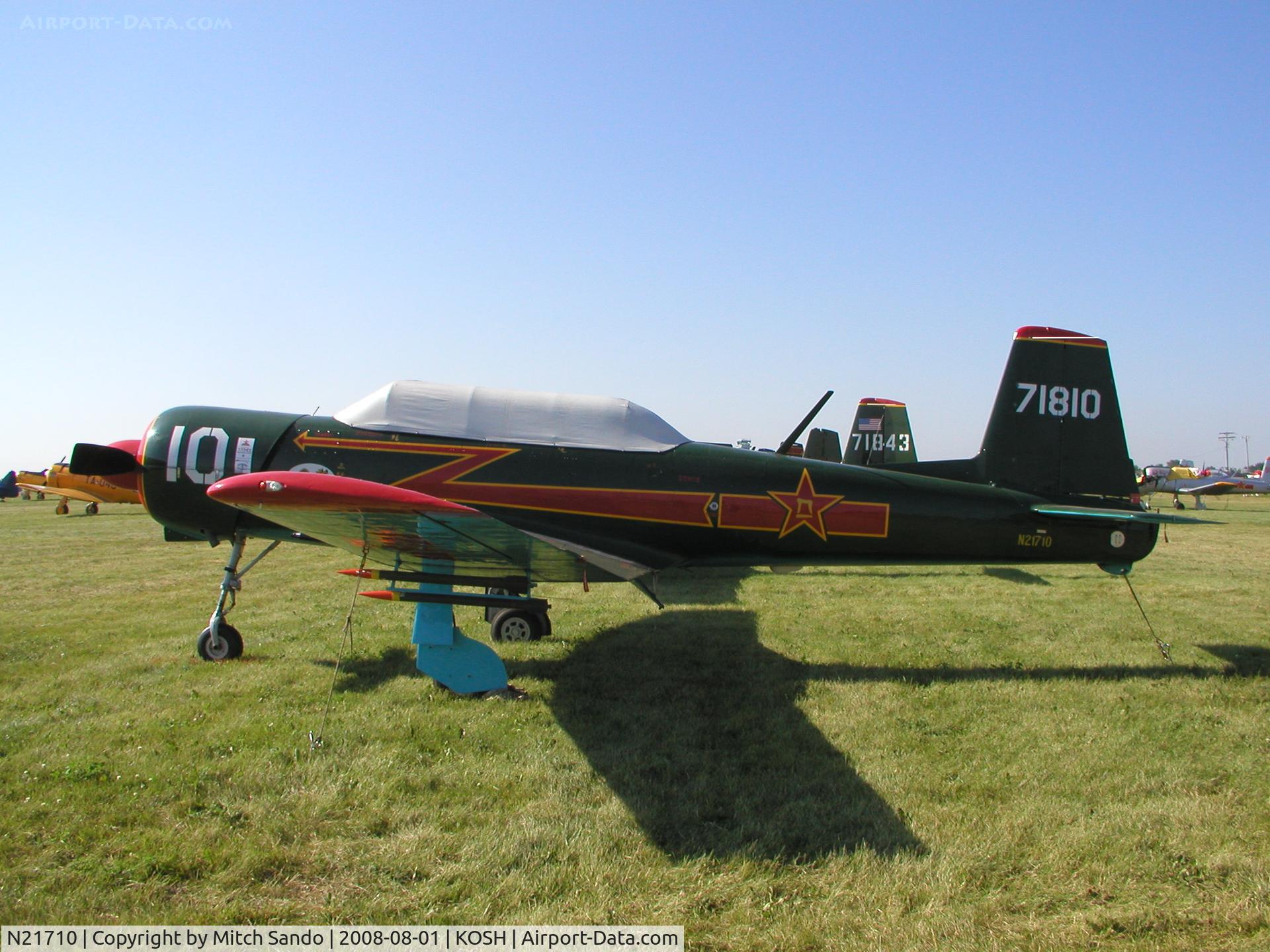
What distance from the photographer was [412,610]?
9094mm

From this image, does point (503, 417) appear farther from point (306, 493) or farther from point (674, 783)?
point (674, 783)

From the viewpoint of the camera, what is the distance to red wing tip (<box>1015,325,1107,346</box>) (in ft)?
24.5

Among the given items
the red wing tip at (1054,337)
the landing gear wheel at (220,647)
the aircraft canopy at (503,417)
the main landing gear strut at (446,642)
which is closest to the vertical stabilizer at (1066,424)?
the red wing tip at (1054,337)

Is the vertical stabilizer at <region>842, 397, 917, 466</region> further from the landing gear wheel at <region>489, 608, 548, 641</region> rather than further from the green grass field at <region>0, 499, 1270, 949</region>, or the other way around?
the landing gear wheel at <region>489, 608, 548, 641</region>

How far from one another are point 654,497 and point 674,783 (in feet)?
9.63

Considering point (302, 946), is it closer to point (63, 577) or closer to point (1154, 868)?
point (1154, 868)

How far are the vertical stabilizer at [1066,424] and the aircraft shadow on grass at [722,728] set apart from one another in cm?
169

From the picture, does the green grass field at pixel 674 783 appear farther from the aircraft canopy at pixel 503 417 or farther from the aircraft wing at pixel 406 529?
the aircraft canopy at pixel 503 417

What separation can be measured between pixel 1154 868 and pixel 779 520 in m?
3.88

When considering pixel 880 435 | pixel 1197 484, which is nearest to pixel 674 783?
pixel 880 435

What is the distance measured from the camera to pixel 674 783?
4.43 metres

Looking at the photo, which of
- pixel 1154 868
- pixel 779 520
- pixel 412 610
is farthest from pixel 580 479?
pixel 1154 868

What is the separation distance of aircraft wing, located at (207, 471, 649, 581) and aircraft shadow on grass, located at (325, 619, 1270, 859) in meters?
0.93

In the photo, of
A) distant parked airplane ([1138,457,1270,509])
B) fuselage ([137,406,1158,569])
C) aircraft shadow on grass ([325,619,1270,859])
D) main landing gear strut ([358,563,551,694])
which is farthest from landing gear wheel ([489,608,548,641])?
distant parked airplane ([1138,457,1270,509])
